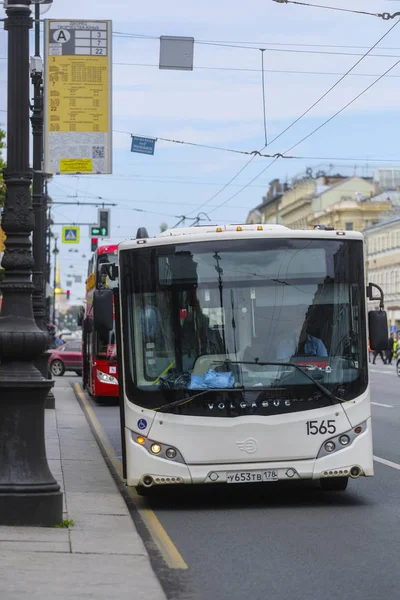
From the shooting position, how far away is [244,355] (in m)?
11.8

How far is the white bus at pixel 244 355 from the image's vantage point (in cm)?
1161

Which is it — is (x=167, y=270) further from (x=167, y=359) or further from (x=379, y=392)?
(x=379, y=392)

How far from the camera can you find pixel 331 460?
11.7 m

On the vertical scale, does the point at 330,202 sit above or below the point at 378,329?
above

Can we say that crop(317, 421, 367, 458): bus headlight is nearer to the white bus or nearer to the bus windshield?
the white bus

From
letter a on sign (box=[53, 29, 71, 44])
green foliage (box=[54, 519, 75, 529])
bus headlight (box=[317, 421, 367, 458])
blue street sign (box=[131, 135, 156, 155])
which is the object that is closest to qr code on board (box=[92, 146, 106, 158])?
letter a on sign (box=[53, 29, 71, 44])

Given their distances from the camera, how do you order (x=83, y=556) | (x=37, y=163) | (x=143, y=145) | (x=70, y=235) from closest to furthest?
(x=83, y=556) → (x=37, y=163) → (x=143, y=145) → (x=70, y=235)

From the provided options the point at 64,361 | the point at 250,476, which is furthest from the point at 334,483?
the point at 64,361

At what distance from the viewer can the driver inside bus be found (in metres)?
11.8

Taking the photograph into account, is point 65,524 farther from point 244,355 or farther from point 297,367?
point 297,367

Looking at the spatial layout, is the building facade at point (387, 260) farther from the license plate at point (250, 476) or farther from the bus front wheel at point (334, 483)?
the license plate at point (250, 476)

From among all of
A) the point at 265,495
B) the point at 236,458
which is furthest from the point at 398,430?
the point at 236,458

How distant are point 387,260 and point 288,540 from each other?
311ft

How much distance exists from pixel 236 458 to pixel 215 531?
1.32 m
